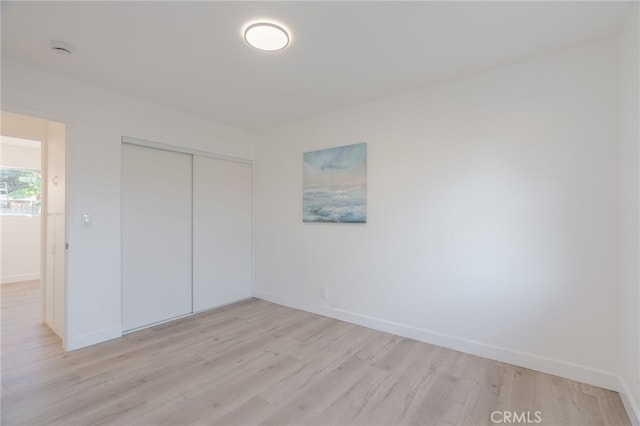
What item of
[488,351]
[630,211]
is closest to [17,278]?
[488,351]

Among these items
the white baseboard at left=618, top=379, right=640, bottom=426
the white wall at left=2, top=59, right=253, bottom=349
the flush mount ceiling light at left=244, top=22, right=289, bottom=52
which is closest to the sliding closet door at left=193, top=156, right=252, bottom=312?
the white wall at left=2, top=59, right=253, bottom=349

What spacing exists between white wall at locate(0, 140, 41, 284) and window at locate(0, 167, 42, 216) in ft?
0.42

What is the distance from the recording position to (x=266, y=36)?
199 cm

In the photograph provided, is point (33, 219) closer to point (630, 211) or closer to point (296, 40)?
point (296, 40)

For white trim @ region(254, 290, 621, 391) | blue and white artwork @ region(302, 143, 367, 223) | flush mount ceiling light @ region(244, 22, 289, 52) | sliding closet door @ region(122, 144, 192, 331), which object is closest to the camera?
flush mount ceiling light @ region(244, 22, 289, 52)

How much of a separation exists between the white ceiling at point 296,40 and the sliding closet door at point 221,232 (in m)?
1.24

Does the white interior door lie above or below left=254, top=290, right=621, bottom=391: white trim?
above

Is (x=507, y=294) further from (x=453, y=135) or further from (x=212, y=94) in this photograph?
(x=212, y=94)

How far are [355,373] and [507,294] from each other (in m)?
1.42

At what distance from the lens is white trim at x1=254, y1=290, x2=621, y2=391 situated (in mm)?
2068

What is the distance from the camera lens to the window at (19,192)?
514cm

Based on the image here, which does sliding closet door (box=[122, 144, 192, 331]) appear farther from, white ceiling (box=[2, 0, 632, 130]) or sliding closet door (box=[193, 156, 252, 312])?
white ceiling (box=[2, 0, 632, 130])

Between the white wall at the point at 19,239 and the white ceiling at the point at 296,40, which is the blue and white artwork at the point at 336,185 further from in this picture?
the white wall at the point at 19,239

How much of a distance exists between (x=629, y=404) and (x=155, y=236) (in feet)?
13.8
